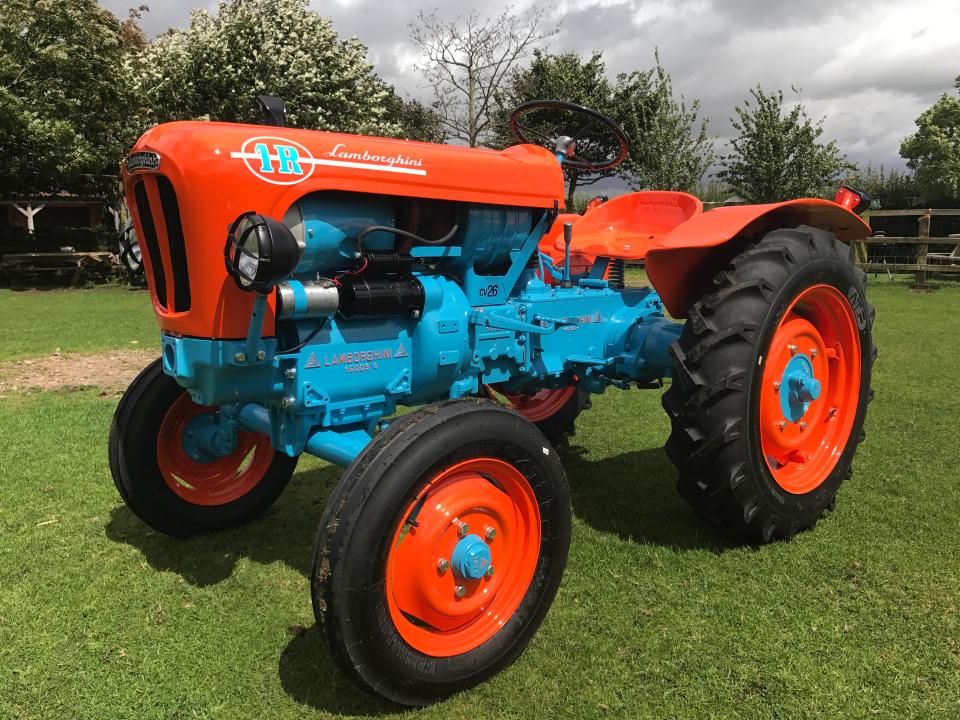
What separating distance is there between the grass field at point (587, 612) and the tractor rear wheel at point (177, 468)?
13cm

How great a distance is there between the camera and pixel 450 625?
90.0 inches

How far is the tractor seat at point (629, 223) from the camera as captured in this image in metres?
3.90

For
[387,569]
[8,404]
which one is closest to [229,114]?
[8,404]

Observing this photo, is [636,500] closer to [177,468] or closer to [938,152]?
[177,468]

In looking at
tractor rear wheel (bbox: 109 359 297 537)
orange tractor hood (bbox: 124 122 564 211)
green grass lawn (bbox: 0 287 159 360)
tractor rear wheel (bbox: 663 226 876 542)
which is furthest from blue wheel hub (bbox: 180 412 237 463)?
green grass lawn (bbox: 0 287 159 360)

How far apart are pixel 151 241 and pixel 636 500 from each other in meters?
2.67

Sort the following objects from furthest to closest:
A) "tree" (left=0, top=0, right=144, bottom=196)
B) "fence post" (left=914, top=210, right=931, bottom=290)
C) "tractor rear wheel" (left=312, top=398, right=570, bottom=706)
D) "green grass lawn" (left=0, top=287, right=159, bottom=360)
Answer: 1. "tree" (left=0, top=0, right=144, bottom=196)
2. "fence post" (left=914, top=210, right=931, bottom=290)
3. "green grass lawn" (left=0, top=287, right=159, bottom=360)
4. "tractor rear wheel" (left=312, top=398, right=570, bottom=706)

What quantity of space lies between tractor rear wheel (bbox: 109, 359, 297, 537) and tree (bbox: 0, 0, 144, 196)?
1582 cm

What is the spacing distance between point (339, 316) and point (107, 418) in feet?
11.4

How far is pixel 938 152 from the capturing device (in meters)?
32.4

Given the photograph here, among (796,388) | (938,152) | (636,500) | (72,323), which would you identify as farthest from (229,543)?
(938,152)

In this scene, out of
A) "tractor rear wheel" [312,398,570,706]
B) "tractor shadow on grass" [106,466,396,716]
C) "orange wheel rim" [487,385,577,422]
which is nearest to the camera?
"tractor rear wheel" [312,398,570,706]

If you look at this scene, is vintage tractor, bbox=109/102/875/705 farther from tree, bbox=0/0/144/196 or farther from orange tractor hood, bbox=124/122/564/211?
tree, bbox=0/0/144/196

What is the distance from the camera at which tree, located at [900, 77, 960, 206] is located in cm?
2863
